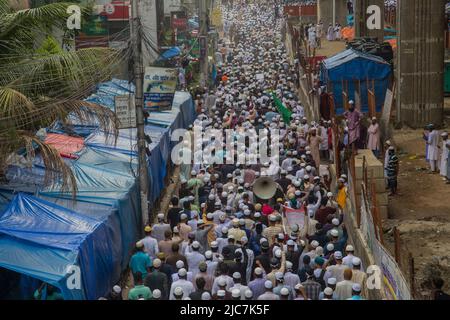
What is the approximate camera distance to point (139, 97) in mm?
16266

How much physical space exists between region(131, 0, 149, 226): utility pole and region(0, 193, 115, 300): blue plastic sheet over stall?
2.58 meters

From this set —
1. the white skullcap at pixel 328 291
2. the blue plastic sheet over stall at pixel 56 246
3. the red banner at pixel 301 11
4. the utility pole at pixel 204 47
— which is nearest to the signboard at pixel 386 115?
the blue plastic sheet over stall at pixel 56 246

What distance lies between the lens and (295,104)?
27641mm

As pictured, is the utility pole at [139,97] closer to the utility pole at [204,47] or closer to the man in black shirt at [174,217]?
the man in black shirt at [174,217]

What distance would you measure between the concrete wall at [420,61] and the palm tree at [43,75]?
1176cm

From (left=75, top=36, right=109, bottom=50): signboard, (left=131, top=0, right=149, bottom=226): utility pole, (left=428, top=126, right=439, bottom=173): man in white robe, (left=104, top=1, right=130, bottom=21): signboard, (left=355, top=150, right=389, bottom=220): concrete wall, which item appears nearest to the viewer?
(left=131, top=0, right=149, bottom=226): utility pole

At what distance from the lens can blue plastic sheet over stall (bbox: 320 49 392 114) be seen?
2309 centimetres

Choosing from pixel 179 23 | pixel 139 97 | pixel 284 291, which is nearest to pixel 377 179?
pixel 139 97

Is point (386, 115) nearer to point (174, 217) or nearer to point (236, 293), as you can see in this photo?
point (174, 217)

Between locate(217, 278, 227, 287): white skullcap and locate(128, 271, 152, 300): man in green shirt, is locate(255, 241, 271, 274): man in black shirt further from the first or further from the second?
locate(128, 271, 152, 300): man in green shirt

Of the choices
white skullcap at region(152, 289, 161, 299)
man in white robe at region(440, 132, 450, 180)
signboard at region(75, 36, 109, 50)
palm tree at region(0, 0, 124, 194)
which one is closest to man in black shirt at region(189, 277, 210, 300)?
white skullcap at region(152, 289, 161, 299)

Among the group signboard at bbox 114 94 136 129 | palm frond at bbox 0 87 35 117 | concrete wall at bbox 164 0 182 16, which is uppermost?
concrete wall at bbox 164 0 182 16

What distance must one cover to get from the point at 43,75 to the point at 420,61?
523 inches

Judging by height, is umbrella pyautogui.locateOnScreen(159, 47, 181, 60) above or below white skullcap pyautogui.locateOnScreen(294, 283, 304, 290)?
above
